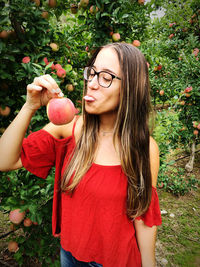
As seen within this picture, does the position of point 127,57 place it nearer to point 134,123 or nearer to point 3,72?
point 134,123

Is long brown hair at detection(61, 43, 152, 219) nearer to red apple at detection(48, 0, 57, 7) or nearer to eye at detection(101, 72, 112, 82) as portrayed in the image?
eye at detection(101, 72, 112, 82)

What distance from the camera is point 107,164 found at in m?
1.03

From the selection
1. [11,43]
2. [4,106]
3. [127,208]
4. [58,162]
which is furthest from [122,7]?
[127,208]

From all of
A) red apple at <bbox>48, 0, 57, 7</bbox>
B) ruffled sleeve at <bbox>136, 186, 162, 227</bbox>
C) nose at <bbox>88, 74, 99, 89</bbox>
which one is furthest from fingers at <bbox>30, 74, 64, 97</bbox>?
red apple at <bbox>48, 0, 57, 7</bbox>

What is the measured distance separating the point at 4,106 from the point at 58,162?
22.8 inches

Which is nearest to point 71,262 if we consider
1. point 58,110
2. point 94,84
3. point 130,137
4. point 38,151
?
point 38,151

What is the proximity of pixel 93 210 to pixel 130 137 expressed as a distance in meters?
0.43

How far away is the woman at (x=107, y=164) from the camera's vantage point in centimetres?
96

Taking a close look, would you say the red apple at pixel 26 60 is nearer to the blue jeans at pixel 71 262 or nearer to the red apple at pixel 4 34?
the red apple at pixel 4 34

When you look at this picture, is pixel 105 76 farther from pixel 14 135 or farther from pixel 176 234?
pixel 176 234

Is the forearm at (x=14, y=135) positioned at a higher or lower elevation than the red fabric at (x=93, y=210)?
higher

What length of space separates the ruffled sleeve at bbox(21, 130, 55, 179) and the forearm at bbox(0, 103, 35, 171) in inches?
4.2

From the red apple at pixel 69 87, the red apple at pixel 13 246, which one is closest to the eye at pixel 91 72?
the red apple at pixel 69 87

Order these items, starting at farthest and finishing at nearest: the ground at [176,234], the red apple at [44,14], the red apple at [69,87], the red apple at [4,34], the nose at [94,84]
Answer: the ground at [176,234] < the red apple at [69,87] < the red apple at [44,14] < the red apple at [4,34] < the nose at [94,84]
